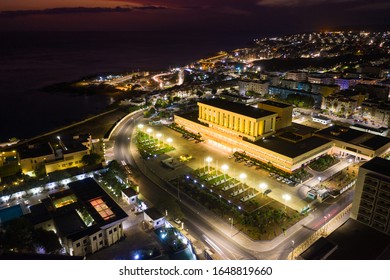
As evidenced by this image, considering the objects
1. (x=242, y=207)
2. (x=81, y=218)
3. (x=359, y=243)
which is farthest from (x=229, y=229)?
(x=81, y=218)

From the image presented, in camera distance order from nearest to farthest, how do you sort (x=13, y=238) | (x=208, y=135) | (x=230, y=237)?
(x=13, y=238), (x=230, y=237), (x=208, y=135)

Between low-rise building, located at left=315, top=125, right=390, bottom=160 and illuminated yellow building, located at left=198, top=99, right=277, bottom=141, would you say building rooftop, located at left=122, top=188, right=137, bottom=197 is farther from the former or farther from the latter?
low-rise building, located at left=315, top=125, right=390, bottom=160

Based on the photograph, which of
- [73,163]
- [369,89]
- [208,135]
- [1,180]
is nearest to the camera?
[1,180]

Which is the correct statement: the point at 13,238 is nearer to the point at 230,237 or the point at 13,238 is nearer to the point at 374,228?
the point at 230,237

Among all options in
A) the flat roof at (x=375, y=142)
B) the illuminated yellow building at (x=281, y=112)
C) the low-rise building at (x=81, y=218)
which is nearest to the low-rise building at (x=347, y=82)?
the illuminated yellow building at (x=281, y=112)

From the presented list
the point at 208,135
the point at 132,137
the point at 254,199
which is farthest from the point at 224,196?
the point at 132,137

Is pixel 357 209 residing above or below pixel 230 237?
above

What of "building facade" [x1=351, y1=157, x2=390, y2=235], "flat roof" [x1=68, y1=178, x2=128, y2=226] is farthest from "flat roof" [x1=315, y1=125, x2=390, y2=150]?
"flat roof" [x1=68, y1=178, x2=128, y2=226]

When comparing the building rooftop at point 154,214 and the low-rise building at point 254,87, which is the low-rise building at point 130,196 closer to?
the building rooftop at point 154,214

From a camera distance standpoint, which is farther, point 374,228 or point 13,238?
Answer: point 374,228
